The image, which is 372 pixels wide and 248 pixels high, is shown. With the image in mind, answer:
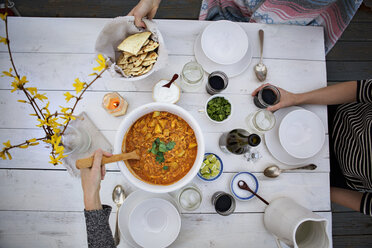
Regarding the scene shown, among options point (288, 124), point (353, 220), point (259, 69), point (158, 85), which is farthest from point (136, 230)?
point (353, 220)

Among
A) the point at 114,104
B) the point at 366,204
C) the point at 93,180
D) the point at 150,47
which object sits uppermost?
the point at 150,47

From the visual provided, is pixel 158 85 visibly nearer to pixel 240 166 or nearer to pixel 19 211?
pixel 240 166

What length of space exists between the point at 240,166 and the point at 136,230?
0.57m

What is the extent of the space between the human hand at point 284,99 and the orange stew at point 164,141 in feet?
1.51

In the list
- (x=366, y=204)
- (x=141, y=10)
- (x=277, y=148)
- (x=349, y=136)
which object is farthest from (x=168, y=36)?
(x=366, y=204)

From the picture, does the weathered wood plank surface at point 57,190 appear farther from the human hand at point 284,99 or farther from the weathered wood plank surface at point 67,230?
the human hand at point 284,99

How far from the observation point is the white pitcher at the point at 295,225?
3.02ft

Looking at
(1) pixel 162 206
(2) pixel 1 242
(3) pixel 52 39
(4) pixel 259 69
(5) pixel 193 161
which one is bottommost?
(2) pixel 1 242

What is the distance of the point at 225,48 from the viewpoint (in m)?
1.18

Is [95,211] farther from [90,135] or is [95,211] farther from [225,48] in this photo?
[225,48]

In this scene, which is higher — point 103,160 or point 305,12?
point 305,12

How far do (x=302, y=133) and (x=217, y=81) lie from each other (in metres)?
0.50

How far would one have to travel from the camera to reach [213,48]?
118 cm

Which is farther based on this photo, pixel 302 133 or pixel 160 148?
pixel 302 133
